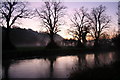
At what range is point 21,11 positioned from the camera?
31.9m

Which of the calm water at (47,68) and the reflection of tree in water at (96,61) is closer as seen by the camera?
the calm water at (47,68)

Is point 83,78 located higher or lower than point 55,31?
lower

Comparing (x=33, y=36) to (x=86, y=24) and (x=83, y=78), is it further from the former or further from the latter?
(x=83, y=78)

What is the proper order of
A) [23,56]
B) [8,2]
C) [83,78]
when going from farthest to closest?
[8,2] < [23,56] < [83,78]

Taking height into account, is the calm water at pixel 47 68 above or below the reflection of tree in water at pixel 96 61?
below

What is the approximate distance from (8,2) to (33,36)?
65.3 meters

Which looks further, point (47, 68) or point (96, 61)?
point (47, 68)

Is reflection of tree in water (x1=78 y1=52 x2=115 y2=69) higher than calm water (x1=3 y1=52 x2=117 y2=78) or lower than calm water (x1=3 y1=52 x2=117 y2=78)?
higher

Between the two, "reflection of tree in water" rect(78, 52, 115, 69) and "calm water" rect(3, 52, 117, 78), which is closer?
"calm water" rect(3, 52, 117, 78)

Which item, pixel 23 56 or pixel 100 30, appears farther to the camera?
pixel 100 30

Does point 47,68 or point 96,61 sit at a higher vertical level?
point 96,61

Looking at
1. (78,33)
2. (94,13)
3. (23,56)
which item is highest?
(94,13)

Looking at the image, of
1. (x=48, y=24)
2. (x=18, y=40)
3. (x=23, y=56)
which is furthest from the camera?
(x=18, y=40)

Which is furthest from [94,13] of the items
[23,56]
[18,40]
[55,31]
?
[18,40]
